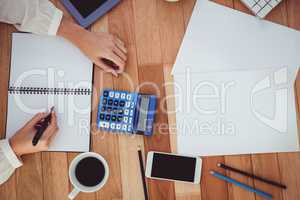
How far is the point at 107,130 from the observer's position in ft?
2.54

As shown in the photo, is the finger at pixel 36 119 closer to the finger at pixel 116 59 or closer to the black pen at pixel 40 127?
the black pen at pixel 40 127

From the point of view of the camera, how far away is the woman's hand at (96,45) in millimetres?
773

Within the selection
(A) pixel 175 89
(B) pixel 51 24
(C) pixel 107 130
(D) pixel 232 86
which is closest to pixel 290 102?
(D) pixel 232 86

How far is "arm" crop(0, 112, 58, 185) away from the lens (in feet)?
2.47

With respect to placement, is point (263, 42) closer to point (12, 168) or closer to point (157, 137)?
point (157, 137)

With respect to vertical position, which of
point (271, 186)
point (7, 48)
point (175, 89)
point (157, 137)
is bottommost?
point (271, 186)

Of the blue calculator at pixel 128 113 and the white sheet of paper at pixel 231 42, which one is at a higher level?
the white sheet of paper at pixel 231 42

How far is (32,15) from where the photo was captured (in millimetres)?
753

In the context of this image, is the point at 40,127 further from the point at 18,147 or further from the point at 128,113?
the point at 128,113

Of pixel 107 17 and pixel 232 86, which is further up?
pixel 107 17

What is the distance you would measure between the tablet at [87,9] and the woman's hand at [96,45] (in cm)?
2

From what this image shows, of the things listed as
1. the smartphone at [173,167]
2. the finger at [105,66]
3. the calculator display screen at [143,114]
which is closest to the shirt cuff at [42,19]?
the finger at [105,66]

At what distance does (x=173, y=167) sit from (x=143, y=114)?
5.6 inches

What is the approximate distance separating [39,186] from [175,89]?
40 cm
